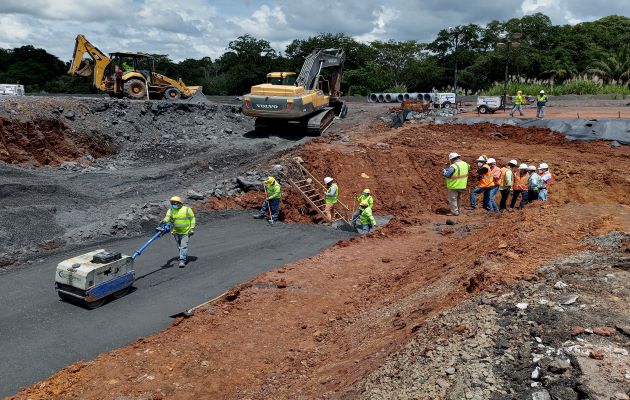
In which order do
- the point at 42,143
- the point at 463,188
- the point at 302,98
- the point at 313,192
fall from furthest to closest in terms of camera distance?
the point at 302,98, the point at 42,143, the point at 313,192, the point at 463,188

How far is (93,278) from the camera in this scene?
7.98m

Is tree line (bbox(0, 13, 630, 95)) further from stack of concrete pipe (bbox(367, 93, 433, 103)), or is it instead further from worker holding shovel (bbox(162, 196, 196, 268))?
worker holding shovel (bbox(162, 196, 196, 268))

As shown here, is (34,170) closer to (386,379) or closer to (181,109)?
(181,109)

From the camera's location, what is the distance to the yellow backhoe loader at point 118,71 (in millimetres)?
23781

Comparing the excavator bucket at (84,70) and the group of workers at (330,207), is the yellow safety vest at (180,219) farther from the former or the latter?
the excavator bucket at (84,70)

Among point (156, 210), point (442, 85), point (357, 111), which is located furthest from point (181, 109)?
point (442, 85)

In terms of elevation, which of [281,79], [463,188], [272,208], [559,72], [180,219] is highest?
[559,72]

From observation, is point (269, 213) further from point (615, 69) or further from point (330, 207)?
point (615, 69)

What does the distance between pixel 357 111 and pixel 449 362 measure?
988 inches

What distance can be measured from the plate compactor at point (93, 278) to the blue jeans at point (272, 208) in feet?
16.9

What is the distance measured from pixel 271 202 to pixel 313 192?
7.66 feet

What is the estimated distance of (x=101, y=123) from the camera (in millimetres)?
21391

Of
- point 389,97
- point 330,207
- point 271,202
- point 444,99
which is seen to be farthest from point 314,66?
point 389,97

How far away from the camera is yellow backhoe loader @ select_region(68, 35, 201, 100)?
2378 cm
